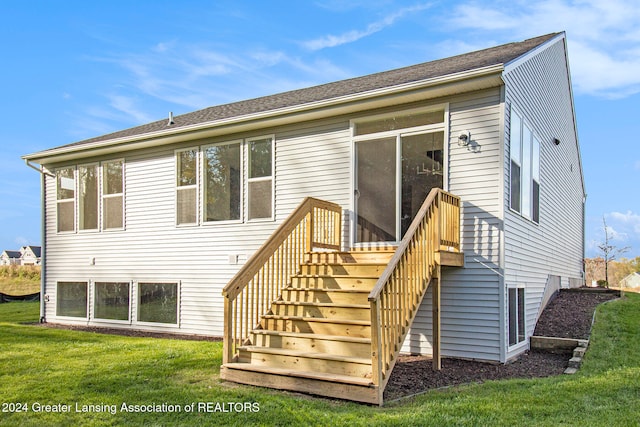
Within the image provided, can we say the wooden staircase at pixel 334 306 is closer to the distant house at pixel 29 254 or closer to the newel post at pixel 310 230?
the newel post at pixel 310 230

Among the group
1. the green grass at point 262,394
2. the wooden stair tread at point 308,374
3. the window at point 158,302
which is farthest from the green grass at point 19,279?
the wooden stair tread at point 308,374

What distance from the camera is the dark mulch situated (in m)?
5.20

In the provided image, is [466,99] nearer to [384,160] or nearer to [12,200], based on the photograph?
[384,160]

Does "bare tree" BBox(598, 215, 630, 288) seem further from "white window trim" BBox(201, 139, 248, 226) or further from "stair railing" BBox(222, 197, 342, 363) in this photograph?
"white window trim" BBox(201, 139, 248, 226)

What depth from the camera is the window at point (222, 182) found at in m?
8.84

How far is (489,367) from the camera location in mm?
5988

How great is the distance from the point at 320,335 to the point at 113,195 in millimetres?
7007

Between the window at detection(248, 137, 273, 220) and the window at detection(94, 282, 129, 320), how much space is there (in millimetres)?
3712

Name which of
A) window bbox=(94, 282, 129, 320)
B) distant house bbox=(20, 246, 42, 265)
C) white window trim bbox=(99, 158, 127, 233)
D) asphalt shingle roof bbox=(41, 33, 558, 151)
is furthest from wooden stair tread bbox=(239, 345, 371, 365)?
distant house bbox=(20, 246, 42, 265)

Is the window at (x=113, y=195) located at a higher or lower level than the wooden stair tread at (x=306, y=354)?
higher

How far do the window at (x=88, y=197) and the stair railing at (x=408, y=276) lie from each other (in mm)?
8029

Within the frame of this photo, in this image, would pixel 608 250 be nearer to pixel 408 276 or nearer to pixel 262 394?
pixel 408 276

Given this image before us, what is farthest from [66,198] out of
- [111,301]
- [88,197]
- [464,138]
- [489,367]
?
[489,367]

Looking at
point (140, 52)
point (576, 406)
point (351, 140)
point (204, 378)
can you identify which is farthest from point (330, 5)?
point (576, 406)
